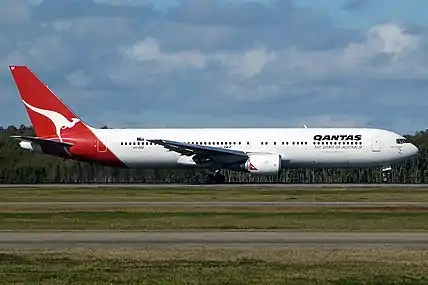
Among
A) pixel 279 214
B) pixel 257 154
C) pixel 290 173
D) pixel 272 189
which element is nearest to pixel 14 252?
pixel 279 214

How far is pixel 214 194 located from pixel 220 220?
1666 centimetres

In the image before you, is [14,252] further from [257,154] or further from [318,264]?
[257,154]

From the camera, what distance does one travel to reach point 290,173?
7744cm

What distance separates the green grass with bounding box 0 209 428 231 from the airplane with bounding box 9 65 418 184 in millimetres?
23970

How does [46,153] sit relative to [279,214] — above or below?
above

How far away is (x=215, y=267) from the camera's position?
18.1m

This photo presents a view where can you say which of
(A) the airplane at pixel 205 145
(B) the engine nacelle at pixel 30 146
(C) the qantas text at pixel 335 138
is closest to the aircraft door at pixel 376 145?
(A) the airplane at pixel 205 145

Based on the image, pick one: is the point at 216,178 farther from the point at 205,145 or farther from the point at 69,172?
the point at 69,172

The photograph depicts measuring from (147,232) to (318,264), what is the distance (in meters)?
9.73

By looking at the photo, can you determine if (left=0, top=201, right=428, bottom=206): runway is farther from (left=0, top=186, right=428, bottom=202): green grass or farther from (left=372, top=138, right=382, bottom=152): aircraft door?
(left=372, top=138, right=382, bottom=152): aircraft door

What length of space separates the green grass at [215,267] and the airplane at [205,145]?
38.5 meters

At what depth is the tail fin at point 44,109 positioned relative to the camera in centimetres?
6328

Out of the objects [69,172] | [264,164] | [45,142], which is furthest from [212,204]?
[69,172]

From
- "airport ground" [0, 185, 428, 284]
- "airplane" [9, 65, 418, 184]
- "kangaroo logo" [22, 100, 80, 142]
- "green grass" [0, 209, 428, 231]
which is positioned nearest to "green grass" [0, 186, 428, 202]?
"airport ground" [0, 185, 428, 284]
